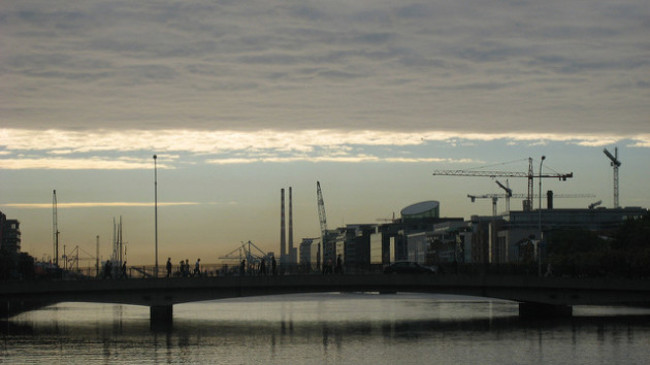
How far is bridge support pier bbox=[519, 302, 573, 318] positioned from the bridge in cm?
544

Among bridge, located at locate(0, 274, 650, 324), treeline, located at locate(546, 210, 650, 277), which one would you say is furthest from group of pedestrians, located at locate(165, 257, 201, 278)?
treeline, located at locate(546, 210, 650, 277)

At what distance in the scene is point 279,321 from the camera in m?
120

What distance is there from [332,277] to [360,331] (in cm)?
888

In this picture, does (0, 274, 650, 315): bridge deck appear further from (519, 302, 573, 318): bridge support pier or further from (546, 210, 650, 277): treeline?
(546, 210, 650, 277): treeline

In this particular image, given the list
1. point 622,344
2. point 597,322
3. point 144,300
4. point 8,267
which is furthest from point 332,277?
point 8,267

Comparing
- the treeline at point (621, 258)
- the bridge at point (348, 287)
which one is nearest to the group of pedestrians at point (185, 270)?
the bridge at point (348, 287)

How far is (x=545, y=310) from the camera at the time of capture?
118 meters

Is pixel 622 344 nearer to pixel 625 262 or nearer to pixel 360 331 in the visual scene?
pixel 360 331

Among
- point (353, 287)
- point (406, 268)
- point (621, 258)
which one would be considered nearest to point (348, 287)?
point (353, 287)

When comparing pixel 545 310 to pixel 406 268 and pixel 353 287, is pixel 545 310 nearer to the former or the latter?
pixel 406 268

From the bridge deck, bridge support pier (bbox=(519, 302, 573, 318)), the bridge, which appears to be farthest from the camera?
bridge support pier (bbox=(519, 302, 573, 318))

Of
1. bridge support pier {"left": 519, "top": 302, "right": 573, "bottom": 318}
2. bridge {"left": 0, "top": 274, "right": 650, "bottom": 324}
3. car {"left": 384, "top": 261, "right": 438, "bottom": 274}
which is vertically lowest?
bridge support pier {"left": 519, "top": 302, "right": 573, "bottom": 318}

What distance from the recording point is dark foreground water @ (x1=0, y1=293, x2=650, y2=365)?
76.6 m

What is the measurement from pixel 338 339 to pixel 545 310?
3343 centimetres
